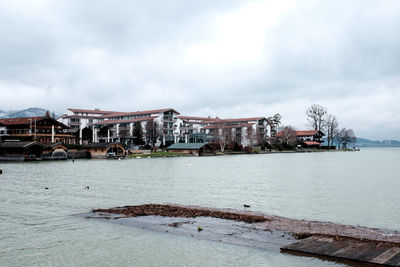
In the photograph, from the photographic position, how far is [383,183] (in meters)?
42.2

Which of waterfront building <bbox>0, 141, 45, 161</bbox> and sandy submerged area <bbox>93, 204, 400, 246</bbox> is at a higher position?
waterfront building <bbox>0, 141, 45, 161</bbox>

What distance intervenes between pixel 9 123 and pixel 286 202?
4116 inches

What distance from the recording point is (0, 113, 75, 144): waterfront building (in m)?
106

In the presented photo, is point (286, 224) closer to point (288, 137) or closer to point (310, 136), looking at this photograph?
point (288, 137)

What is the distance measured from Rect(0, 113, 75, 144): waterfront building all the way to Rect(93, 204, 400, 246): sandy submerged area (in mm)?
89604

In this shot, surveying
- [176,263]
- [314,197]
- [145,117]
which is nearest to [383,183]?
[314,197]

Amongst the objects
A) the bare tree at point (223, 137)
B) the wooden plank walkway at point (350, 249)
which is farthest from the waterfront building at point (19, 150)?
the wooden plank walkway at point (350, 249)

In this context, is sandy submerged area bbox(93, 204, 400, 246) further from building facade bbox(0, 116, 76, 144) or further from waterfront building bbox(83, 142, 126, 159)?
building facade bbox(0, 116, 76, 144)

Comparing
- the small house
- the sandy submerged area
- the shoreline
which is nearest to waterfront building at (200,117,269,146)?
the small house

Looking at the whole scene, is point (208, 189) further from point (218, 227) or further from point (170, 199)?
point (218, 227)

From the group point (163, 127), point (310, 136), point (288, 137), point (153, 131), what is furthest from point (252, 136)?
point (310, 136)

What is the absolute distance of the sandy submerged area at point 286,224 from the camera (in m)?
16.2

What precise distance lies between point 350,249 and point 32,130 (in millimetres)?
108441

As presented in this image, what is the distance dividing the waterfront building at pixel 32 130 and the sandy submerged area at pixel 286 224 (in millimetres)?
89604
